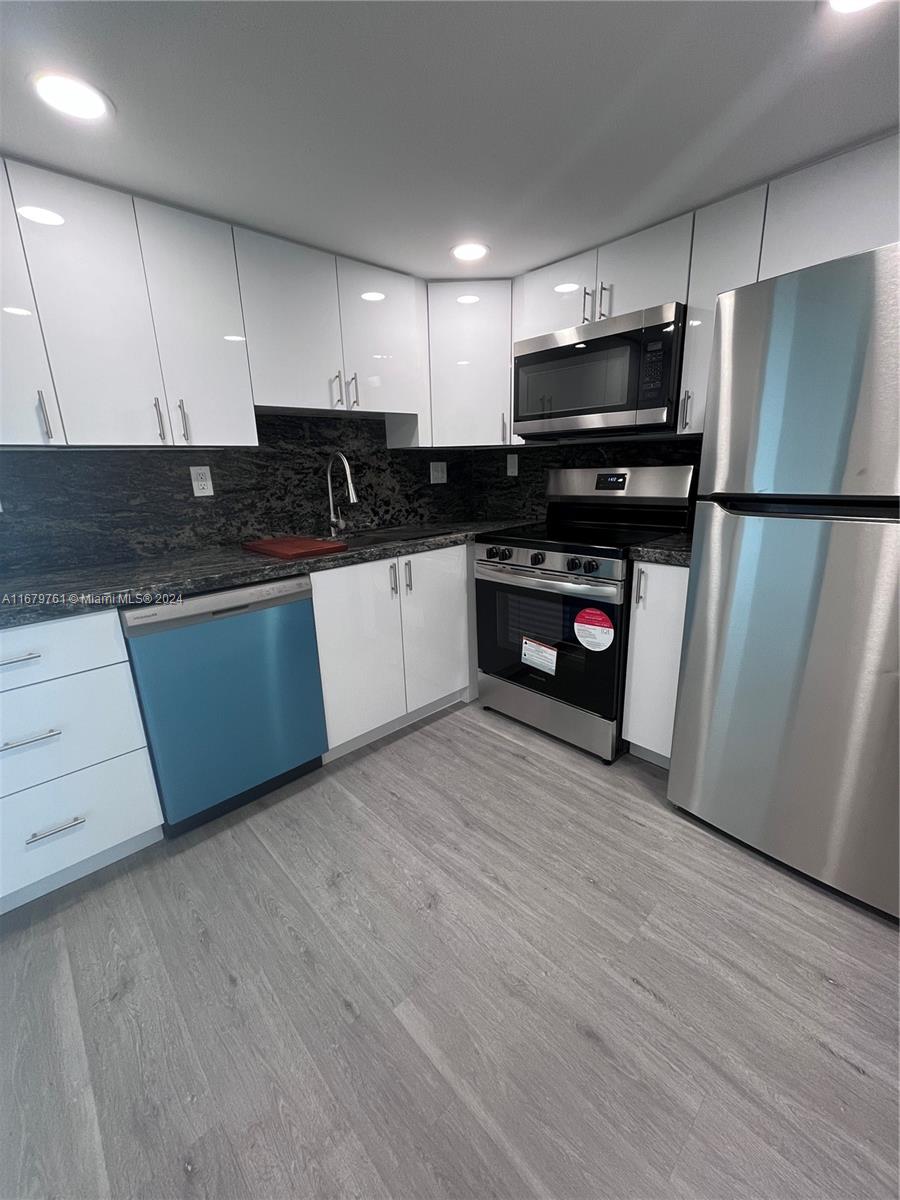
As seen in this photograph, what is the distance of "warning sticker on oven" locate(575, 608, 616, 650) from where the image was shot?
1925 millimetres

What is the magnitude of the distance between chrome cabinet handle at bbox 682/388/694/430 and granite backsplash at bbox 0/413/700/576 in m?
0.31

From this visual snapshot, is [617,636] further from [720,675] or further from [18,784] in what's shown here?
[18,784]

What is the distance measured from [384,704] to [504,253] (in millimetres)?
2089

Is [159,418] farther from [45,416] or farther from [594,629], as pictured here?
[594,629]

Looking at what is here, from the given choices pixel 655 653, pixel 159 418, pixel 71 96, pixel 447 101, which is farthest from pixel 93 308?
pixel 655 653

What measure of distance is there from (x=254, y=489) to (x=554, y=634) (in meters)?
1.55

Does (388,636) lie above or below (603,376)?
below

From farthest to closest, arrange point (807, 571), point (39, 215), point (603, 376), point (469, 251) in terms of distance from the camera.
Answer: point (469, 251) < point (603, 376) < point (39, 215) < point (807, 571)

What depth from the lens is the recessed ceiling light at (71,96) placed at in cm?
110

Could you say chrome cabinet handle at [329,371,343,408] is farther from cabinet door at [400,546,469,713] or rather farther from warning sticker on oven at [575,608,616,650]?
warning sticker on oven at [575,608,616,650]

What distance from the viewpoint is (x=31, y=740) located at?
4.52 feet

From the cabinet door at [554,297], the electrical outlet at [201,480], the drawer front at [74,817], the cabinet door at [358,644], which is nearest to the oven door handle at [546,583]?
the cabinet door at [358,644]

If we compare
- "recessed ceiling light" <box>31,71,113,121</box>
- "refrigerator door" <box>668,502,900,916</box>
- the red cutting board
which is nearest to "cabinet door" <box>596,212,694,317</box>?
"refrigerator door" <box>668,502,900,916</box>

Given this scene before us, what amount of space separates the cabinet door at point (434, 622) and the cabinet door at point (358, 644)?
0.07 meters
